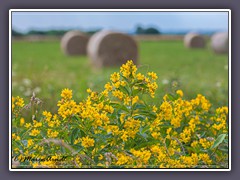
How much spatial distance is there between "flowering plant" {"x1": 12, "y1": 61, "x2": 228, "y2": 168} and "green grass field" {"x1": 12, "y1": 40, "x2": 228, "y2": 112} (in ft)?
1.63

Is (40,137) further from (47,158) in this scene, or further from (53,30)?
(53,30)

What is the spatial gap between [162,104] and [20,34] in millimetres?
993

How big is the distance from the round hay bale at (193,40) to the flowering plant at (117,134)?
1.84 feet

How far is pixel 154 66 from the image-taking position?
4.02 meters

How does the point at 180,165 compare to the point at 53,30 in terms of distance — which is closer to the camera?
the point at 180,165

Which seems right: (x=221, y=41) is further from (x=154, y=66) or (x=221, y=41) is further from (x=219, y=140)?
(x=219, y=140)

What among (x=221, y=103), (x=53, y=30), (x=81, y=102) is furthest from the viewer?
(x=221, y=103)

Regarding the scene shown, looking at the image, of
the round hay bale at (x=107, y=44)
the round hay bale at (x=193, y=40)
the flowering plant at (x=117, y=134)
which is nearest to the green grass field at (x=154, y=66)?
the round hay bale at (x=193, y=40)

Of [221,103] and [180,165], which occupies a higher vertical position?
[221,103]

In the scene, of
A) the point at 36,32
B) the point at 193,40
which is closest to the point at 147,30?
the point at 193,40

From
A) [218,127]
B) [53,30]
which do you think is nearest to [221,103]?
[218,127]

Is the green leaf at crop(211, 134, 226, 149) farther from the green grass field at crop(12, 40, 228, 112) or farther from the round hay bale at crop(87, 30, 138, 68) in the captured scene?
the round hay bale at crop(87, 30, 138, 68)

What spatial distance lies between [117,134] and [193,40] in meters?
1.09

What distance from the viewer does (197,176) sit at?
3412mm
